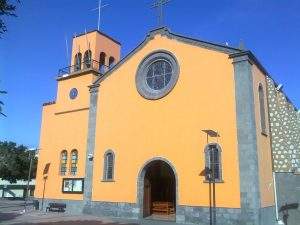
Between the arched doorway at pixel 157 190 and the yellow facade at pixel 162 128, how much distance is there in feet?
1.50

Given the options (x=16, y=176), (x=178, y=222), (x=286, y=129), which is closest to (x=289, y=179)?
(x=286, y=129)

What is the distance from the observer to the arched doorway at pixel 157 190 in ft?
71.4

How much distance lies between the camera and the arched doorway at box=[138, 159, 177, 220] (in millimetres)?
21750

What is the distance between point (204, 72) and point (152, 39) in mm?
4919

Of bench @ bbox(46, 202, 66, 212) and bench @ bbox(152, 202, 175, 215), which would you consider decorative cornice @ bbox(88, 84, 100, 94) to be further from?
bench @ bbox(152, 202, 175, 215)

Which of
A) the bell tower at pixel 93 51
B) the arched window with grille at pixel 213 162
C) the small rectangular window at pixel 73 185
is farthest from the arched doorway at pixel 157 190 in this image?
the bell tower at pixel 93 51

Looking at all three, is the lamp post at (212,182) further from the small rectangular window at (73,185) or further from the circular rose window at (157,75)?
the small rectangular window at (73,185)

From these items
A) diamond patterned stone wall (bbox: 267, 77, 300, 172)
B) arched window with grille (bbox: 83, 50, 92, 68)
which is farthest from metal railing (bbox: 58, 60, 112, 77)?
diamond patterned stone wall (bbox: 267, 77, 300, 172)

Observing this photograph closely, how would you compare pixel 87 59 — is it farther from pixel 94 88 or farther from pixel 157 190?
pixel 157 190

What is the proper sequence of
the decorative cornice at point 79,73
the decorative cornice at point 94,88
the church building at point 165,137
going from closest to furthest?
the church building at point 165,137 < the decorative cornice at point 94,88 < the decorative cornice at point 79,73

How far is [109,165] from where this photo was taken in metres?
23.7

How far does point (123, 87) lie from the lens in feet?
80.0

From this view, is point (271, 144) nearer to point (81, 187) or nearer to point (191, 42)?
point (191, 42)

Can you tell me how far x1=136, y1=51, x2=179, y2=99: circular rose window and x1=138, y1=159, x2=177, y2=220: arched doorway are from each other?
4354mm
